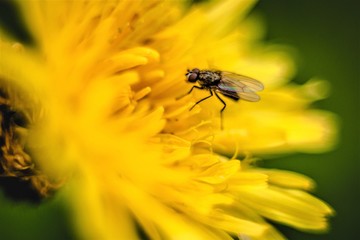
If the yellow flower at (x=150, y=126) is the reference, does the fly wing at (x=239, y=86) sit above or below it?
above

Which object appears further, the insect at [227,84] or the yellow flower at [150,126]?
the insect at [227,84]

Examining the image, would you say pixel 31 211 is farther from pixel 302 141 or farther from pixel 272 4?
pixel 272 4

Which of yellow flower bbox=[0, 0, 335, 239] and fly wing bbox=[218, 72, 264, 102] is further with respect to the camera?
fly wing bbox=[218, 72, 264, 102]

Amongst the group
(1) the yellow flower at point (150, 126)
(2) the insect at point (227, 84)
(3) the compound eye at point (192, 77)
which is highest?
(2) the insect at point (227, 84)

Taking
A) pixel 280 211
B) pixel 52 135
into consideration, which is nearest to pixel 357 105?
pixel 280 211
